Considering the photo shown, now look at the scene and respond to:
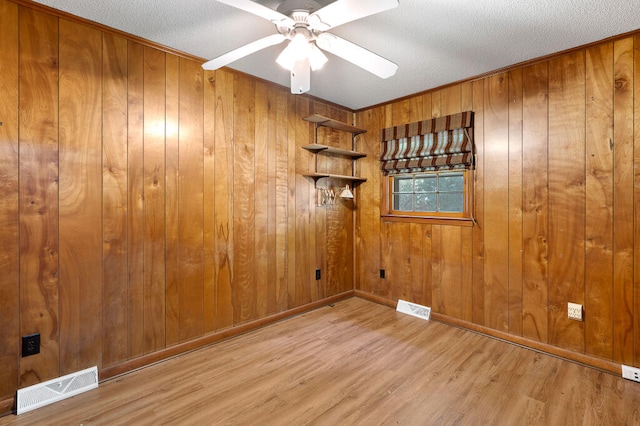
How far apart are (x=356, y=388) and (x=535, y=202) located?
6.77 ft

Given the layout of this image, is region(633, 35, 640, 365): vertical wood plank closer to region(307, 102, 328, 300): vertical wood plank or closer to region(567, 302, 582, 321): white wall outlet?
region(567, 302, 582, 321): white wall outlet

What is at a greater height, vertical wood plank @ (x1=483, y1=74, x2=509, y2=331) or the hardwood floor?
vertical wood plank @ (x1=483, y1=74, x2=509, y2=331)

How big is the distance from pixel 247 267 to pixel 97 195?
1317 mm

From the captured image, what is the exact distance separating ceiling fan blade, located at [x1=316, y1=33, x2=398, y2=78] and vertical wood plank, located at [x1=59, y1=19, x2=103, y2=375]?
5.16 ft

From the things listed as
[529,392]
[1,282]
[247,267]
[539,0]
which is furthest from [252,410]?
[539,0]

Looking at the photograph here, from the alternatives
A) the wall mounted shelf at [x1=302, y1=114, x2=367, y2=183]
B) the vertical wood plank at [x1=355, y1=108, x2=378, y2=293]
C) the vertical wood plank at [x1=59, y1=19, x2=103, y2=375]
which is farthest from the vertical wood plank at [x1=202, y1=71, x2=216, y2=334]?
the vertical wood plank at [x1=355, y1=108, x2=378, y2=293]

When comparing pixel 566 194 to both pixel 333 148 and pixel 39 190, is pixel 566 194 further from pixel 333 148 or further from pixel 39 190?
pixel 39 190

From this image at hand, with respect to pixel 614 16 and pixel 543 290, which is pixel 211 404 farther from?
pixel 614 16

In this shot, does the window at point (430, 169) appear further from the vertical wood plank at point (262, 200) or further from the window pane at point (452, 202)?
the vertical wood plank at point (262, 200)

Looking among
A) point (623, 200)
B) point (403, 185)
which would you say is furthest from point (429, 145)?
point (623, 200)

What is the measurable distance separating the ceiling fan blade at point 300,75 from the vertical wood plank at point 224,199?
1.04m

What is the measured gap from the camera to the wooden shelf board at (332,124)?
3.20 m

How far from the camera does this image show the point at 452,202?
3080 mm

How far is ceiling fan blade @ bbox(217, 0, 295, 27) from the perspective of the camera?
130cm
